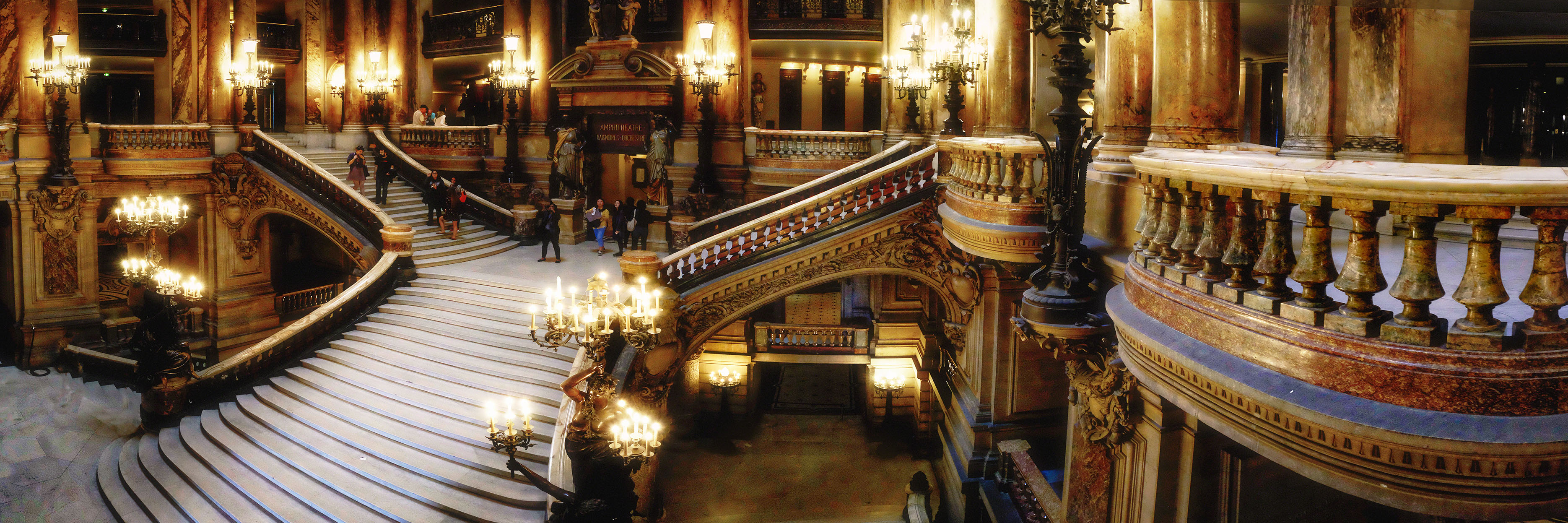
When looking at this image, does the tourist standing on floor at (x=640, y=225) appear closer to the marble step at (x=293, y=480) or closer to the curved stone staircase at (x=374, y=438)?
the curved stone staircase at (x=374, y=438)

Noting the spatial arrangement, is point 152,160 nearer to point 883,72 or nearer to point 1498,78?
point 883,72

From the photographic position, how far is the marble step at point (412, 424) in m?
10.3

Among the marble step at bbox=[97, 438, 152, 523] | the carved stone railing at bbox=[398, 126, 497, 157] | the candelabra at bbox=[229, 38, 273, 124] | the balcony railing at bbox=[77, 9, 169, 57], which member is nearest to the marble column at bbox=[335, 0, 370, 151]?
the candelabra at bbox=[229, 38, 273, 124]

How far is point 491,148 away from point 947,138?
1421 cm

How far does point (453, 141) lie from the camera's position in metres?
21.7

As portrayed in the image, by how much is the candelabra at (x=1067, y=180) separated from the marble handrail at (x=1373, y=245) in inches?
67.6

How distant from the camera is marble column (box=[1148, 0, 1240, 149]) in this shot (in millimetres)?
6125

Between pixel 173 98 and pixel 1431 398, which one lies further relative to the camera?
pixel 173 98

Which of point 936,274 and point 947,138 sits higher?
point 947,138

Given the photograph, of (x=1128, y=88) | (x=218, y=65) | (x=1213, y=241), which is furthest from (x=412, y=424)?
(x=218, y=65)

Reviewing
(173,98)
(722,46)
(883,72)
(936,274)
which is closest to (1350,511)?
(936,274)

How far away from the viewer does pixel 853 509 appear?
43.2ft

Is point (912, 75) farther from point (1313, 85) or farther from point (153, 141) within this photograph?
point (153, 141)

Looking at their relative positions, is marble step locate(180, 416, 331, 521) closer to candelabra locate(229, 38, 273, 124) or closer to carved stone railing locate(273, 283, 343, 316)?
carved stone railing locate(273, 283, 343, 316)
